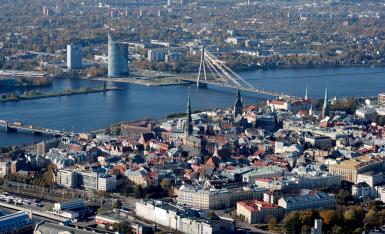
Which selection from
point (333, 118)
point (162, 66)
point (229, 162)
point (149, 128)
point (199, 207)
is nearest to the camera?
point (199, 207)

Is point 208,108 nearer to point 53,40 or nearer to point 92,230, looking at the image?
point 92,230

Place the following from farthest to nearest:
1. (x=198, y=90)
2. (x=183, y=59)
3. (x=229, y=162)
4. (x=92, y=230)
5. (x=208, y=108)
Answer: (x=183, y=59)
(x=198, y=90)
(x=208, y=108)
(x=229, y=162)
(x=92, y=230)

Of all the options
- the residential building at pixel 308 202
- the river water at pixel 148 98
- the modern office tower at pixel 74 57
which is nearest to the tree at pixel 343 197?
the residential building at pixel 308 202

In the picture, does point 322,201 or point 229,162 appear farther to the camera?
point 229,162

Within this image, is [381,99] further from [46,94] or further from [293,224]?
[293,224]

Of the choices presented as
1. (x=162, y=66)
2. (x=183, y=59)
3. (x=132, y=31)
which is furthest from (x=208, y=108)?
(x=132, y=31)

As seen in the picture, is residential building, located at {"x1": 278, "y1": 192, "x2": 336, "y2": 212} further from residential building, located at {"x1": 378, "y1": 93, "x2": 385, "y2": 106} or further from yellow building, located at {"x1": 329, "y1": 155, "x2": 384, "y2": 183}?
residential building, located at {"x1": 378, "y1": 93, "x2": 385, "y2": 106}
